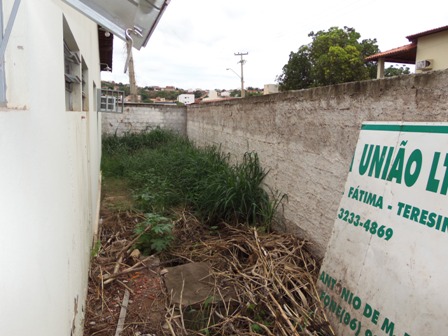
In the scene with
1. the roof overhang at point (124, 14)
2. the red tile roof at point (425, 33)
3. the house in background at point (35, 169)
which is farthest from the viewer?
the red tile roof at point (425, 33)

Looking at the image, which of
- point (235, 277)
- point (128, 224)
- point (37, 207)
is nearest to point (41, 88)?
point (37, 207)

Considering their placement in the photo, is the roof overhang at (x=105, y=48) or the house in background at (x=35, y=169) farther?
the roof overhang at (x=105, y=48)

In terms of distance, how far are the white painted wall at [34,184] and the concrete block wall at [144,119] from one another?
10.2m

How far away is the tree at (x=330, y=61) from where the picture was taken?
751 inches

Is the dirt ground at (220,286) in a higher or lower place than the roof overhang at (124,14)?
lower

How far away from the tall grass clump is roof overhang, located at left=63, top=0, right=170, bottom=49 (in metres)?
2.94

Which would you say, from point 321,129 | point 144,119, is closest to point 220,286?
point 321,129

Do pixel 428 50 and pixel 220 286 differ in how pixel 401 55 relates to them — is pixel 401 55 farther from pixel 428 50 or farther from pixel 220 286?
pixel 220 286

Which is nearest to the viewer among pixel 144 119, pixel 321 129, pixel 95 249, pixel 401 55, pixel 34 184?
A: pixel 34 184

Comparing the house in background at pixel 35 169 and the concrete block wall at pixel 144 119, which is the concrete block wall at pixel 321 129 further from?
the concrete block wall at pixel 144 119

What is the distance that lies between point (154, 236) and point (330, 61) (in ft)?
60.1

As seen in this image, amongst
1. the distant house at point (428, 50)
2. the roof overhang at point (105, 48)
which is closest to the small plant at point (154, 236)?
the roof overhang at point (105, 48)

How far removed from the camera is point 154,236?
3.86 metres

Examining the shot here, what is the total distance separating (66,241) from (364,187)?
6.36 ft
